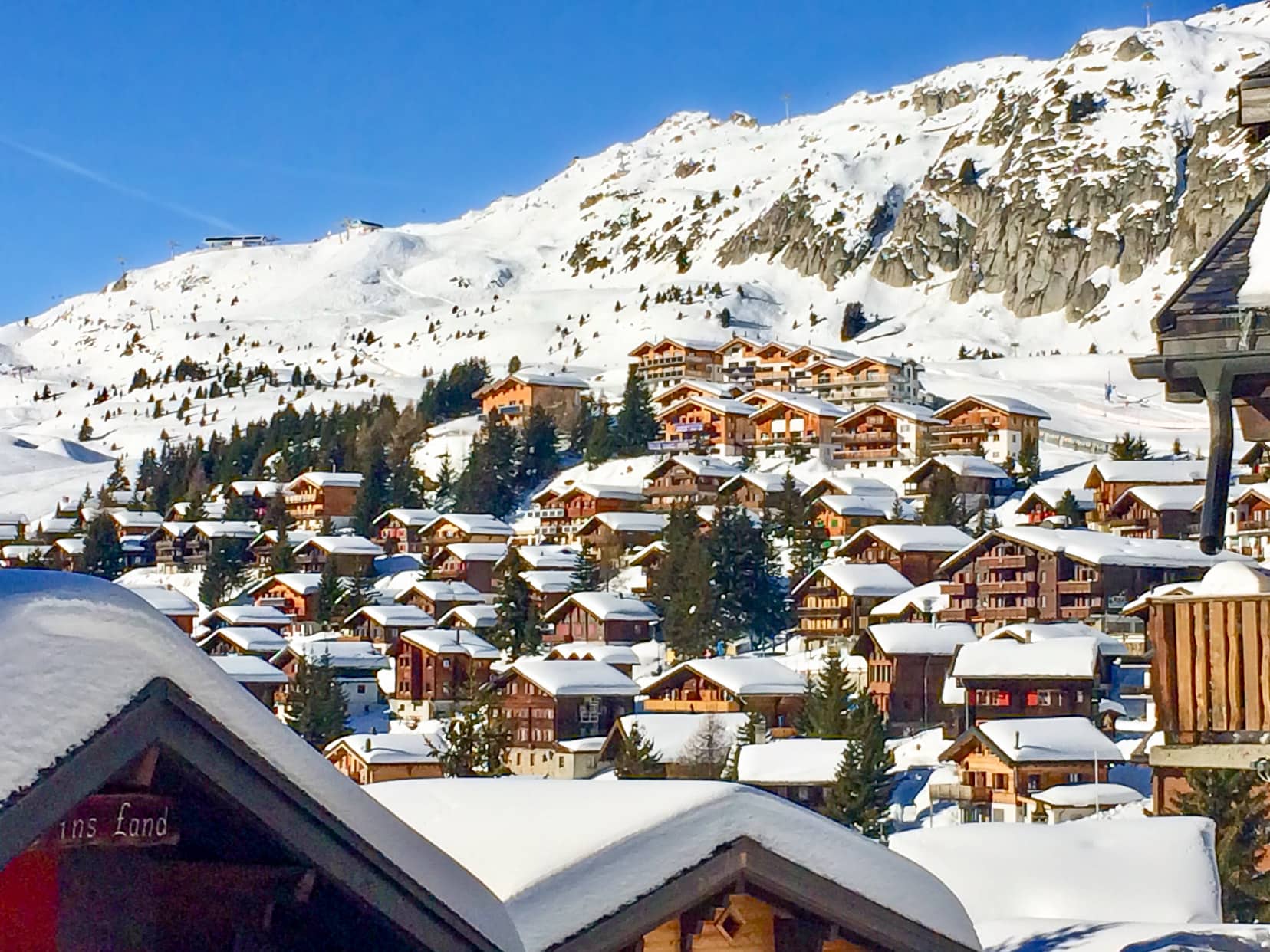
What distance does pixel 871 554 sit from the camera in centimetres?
5453

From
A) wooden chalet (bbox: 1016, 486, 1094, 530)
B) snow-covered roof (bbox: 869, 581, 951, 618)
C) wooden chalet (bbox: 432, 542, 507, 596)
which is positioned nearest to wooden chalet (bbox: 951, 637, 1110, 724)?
snow-covered roof (bbox: 869, 581, 951, 618)

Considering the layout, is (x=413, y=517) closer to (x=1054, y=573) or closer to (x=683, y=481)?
(x=683, y=481)

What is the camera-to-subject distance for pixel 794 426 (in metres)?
72.4

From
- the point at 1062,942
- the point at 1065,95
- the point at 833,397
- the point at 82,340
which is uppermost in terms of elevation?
the point at 1065,95

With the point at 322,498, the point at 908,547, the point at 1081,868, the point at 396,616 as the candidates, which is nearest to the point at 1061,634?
the point at 908,547

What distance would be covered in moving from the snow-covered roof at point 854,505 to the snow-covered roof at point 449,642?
12.5 m

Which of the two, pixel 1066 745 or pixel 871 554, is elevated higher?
pixel 871 554

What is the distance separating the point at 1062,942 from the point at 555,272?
5777 inches

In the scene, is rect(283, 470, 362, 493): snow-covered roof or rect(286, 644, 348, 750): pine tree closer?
rect(286, 644, 348, 750): pine tree

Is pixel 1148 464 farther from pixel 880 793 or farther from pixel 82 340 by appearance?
→ pixel 82 340

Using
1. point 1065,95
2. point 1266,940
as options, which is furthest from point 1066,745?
point 1065,95

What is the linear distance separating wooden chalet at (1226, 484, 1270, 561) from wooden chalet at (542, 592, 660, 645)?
626 inches

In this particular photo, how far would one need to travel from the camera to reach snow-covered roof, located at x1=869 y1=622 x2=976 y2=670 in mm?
43062

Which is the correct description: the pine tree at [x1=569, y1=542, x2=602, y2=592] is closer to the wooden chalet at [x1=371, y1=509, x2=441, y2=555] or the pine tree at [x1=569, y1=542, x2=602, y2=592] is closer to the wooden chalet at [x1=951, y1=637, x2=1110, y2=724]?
the wooden chalet at [x1=371, y1=509, x2=441, y2=555]
